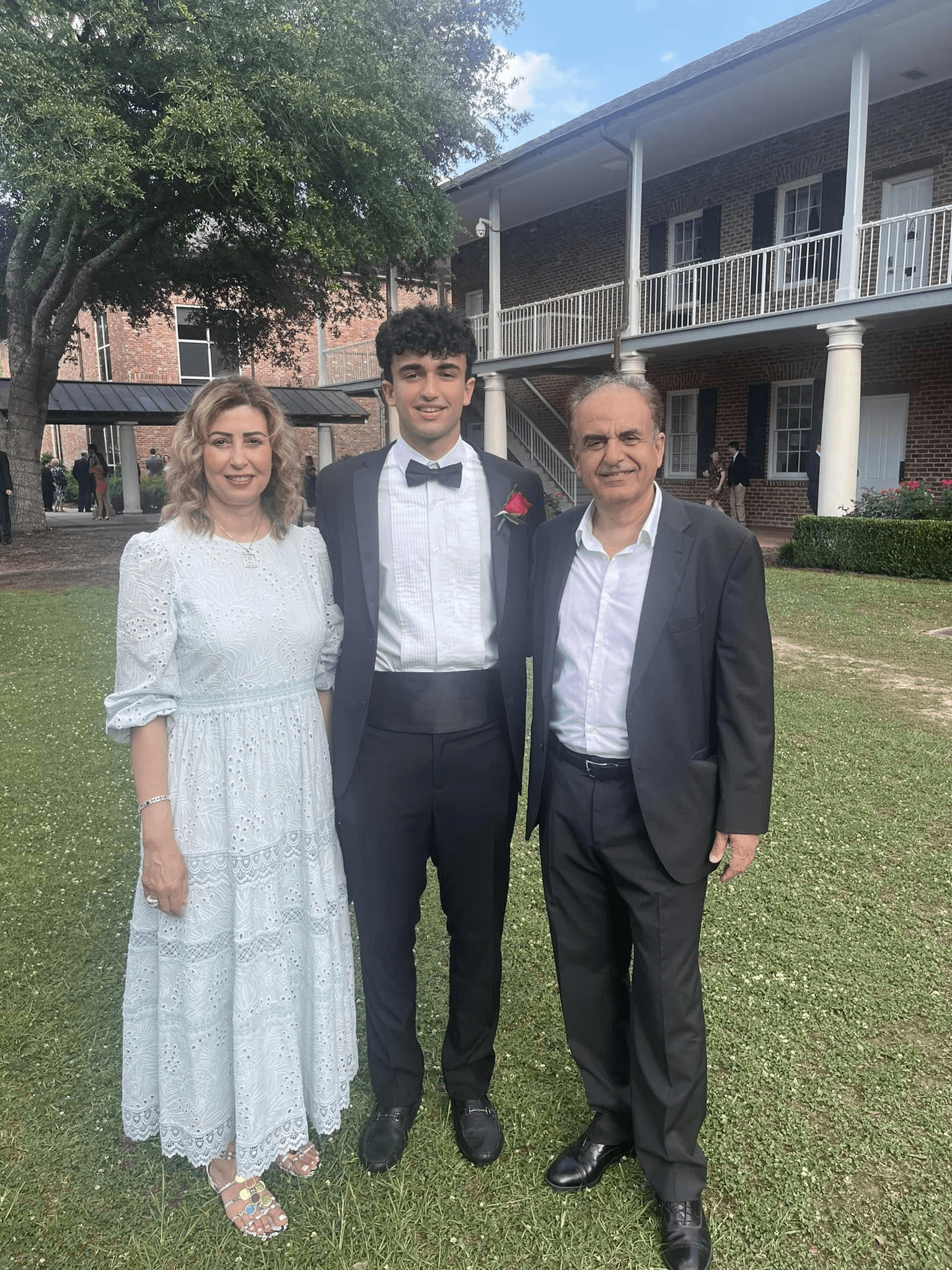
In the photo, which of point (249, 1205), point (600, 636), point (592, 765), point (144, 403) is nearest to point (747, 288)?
point (144, 403)

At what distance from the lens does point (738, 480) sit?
1647 cm

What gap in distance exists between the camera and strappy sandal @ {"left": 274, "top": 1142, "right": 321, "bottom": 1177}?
2.40 m

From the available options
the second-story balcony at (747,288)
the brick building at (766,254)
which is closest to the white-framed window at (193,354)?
the brick building at (766,254)

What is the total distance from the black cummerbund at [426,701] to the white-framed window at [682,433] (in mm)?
17211

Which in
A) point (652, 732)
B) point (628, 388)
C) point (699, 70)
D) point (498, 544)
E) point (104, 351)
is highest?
point (699, 70)

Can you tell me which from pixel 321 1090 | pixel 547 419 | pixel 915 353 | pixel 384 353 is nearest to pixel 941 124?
pixel 915 353

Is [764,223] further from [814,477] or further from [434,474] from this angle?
[434,474]

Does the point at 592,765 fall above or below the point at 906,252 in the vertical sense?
below

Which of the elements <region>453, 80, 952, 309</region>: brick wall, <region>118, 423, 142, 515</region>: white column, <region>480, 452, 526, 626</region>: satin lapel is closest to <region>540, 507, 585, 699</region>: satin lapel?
<region>480, 452, 526, 626</region>: satin lapel

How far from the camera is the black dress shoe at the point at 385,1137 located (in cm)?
243

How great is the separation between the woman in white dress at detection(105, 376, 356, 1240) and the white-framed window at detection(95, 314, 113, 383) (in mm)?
32532

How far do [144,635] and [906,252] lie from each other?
1462cm

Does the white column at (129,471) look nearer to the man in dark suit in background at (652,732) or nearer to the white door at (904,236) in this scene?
the white door at (904,236)

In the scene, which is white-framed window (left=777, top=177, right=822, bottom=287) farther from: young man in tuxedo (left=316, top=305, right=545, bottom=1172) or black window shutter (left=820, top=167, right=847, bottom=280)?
young man in tuxedo (left=316, top=305, right=545, bottom=1172)
